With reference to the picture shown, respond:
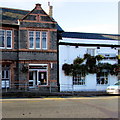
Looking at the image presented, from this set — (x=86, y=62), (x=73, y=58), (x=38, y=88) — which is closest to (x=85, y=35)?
(x=86, y=62)

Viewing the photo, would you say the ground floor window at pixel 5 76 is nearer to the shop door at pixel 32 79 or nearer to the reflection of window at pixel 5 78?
the reflection of window at pixel 5 78

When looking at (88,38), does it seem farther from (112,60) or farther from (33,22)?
(33,22)

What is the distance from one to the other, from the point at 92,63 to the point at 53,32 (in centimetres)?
535

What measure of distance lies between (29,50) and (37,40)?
4.38 feet

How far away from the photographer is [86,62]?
2412 cm

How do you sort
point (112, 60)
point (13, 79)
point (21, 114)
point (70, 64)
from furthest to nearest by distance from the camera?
1. point (112, 60)
2. point (70, 64)
3. point (13, 79)
4. point (21, 114)

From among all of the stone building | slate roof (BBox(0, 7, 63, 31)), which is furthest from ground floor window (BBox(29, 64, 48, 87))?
slate roof (BBox(0, 7, 63, 31))

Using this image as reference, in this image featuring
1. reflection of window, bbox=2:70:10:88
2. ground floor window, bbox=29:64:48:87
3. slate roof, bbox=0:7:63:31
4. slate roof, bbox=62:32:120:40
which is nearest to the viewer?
reflection of window, bbox=2:70:10:88

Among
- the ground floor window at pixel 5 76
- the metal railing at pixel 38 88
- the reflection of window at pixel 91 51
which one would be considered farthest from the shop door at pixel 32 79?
the reflection of window at pixel 91 51

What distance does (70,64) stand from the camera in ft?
77.3

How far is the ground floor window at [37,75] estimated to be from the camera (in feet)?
73.9

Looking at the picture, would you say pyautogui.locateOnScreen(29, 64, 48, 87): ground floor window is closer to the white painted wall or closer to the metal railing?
the metal railing

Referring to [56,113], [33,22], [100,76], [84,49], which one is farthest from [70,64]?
[56,113]

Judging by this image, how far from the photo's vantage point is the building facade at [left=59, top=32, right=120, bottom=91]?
23.5 metres
